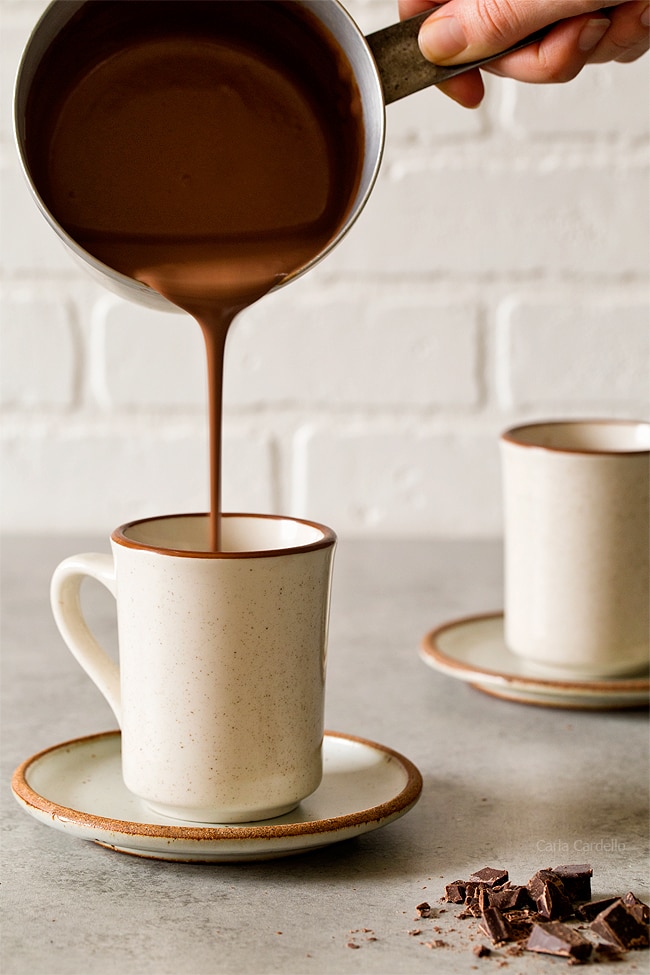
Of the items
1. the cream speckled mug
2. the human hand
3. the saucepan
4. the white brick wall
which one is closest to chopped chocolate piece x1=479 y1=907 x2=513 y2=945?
the cream speckled mug

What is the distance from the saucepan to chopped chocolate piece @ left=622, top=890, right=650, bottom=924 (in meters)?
0.36

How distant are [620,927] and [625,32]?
1.97ft

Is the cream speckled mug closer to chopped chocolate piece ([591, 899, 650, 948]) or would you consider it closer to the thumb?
chopped chocolate piece ([591, 899, 650, 948])

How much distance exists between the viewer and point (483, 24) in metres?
0.78

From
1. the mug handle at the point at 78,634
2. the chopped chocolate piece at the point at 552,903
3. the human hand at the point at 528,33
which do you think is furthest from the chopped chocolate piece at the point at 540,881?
the human hand at the point at 528,33

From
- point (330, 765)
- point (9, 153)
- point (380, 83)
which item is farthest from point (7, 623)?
point (9, 153)

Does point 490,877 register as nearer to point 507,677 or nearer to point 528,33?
point 507,677

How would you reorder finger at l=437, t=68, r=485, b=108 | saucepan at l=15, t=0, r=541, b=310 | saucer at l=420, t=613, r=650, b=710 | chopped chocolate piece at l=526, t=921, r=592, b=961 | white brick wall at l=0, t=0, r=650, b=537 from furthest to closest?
1. white brick wall at l=0, t=0, r=650, b=537
2. finger at l=437, t=68, r=485, b=108
3. saucer at l=420, t=613, r=650, b=710
4. saucepan at l=15, t=0, r=541, b=310
5. chopped chocolate piece at l=526, t=921, r=592, b=961

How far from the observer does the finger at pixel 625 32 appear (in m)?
0.88

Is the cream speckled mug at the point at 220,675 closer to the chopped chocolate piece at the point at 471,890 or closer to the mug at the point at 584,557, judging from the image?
the chopped chocolate piece at the point at 471,890

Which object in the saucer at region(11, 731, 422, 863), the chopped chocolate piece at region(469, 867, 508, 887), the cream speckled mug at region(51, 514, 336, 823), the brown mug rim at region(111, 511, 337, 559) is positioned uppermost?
the brown mug rim at region(111, 511, 337, 559)

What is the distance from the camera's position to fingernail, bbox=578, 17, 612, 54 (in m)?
0.87

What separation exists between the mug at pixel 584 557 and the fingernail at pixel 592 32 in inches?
10.4

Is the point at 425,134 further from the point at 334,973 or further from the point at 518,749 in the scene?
the point at 334,973
